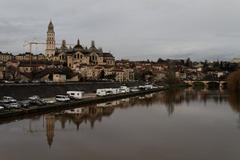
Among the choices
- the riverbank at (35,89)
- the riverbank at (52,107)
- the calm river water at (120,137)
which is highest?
the riverbank at (35,89)

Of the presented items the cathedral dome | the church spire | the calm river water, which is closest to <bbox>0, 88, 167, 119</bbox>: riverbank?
the calm river water

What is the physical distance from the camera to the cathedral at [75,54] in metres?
59.7

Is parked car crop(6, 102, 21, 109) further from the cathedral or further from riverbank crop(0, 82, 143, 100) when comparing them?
the cathedral

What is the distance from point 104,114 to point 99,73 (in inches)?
1350

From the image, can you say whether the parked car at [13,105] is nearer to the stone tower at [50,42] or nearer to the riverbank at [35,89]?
the riverbank at [35,89]

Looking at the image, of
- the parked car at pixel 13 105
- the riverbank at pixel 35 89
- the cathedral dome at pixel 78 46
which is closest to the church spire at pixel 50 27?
the cathedral dome at pixel 78 46

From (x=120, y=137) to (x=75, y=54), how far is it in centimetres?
4785

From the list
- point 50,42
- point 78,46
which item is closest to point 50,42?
point 50,42

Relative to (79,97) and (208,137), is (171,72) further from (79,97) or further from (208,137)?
(208,137)

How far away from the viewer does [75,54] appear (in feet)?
197

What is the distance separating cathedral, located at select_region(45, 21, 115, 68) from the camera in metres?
59.7

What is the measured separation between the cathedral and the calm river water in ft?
129

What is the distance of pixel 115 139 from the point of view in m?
12.5

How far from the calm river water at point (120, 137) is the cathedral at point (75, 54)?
39360 millimetres
